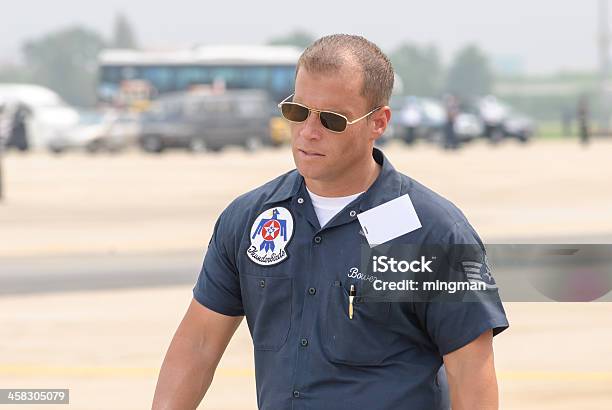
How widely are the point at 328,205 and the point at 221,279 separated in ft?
1.14

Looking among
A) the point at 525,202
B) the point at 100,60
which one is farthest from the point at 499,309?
the point at 100,60

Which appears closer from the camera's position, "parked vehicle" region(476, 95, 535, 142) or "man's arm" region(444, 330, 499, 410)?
"man's arm" region(444, 330, 499, 410)

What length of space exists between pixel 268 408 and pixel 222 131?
4360 centimetres

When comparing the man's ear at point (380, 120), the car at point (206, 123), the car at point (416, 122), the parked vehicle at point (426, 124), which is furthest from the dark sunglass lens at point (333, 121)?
the car at point (416, 122)

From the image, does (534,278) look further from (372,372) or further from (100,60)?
→ (100,60)

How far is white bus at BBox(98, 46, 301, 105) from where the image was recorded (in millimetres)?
62156

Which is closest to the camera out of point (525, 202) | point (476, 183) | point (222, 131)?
point (525, 202)

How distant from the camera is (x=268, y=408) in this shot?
3738 mm

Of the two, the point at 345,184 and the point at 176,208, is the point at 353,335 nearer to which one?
the point at 345,184

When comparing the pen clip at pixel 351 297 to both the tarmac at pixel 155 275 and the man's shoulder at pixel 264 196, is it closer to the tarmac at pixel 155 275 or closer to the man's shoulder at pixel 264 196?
the man's shoulder at pixel 264 196

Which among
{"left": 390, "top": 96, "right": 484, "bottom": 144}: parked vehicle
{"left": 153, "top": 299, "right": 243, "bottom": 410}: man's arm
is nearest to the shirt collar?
{"left": 153, "top": 299, "right": 243, "bottom": 410}: man's arm

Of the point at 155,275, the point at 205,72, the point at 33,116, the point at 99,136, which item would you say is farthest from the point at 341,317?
the point at 205,72

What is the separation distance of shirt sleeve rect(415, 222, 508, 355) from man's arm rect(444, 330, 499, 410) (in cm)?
3

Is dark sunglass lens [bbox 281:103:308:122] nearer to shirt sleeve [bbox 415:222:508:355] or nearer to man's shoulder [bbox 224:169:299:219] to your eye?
man's shoulder [bbox 224:169:299:219]
